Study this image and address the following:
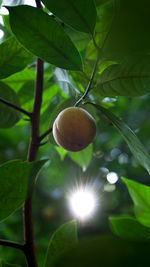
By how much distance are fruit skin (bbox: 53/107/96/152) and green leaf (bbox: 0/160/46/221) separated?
0.10 metres

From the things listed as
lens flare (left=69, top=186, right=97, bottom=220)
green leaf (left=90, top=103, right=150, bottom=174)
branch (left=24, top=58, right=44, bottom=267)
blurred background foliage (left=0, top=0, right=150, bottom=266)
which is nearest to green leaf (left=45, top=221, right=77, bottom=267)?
branch (left=24, top=58, right=44, bottom=267)

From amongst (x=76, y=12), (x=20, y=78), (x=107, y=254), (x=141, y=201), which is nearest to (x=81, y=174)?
(x=20, y=78)

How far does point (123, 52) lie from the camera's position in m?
0.87

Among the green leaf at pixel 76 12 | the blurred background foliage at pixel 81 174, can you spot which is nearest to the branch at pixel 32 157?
the green leaf at pixel 76 12

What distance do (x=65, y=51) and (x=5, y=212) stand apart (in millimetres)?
452

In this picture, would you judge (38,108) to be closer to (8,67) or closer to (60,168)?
(8,67)

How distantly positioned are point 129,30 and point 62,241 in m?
0.60

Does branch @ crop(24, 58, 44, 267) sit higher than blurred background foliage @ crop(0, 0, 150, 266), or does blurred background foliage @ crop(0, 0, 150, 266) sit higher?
branch @ crop(24, 58, 44, 267)

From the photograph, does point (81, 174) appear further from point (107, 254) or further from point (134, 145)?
point (107, 254)

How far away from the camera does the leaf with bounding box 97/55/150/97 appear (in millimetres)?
903

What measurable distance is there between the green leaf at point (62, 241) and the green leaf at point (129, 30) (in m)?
0.51

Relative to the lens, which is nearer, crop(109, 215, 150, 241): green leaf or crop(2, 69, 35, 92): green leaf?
crop(109, 215, 150, 241): green leaf

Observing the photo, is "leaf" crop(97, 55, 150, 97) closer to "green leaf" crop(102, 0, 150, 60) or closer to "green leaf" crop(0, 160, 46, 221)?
"green leaf" crop(102, 0, 150, 60)

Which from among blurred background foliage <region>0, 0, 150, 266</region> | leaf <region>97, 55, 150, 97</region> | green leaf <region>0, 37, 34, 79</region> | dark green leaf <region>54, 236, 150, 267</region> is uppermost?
green leaf <region>0, 37, 34, 79</region>
